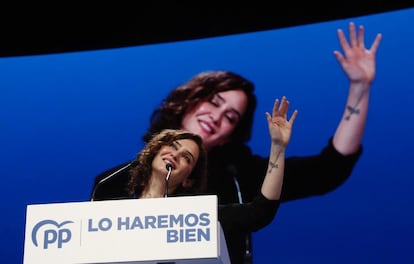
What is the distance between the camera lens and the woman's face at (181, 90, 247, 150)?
4637 millimetres

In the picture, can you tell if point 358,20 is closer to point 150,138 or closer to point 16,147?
point 150,138

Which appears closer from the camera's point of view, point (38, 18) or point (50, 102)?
point (50, 102)

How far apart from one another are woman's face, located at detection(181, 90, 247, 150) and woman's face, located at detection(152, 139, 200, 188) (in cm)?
63

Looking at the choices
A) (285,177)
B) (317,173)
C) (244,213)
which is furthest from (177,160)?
(317,173)

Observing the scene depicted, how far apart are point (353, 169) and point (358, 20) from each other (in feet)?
3.35

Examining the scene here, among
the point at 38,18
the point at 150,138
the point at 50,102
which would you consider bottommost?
Result: the point at 150,138

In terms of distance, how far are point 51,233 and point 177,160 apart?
4.65ft

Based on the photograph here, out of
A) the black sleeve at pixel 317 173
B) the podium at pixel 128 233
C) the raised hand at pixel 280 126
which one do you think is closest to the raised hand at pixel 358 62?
the black sleeve at pixel 317 173

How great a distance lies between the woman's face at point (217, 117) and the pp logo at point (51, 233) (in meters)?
2.27

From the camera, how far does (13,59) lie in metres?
5.16

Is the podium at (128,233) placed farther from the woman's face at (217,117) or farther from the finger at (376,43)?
the woman's face at (217,117)

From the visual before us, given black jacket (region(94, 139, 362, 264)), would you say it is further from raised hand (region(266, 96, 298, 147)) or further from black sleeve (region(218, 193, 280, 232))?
raised hand (region(266, 96, 298, 147))

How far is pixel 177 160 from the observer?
3.75 m

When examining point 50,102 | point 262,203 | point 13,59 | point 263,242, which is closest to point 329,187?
point 263,242
